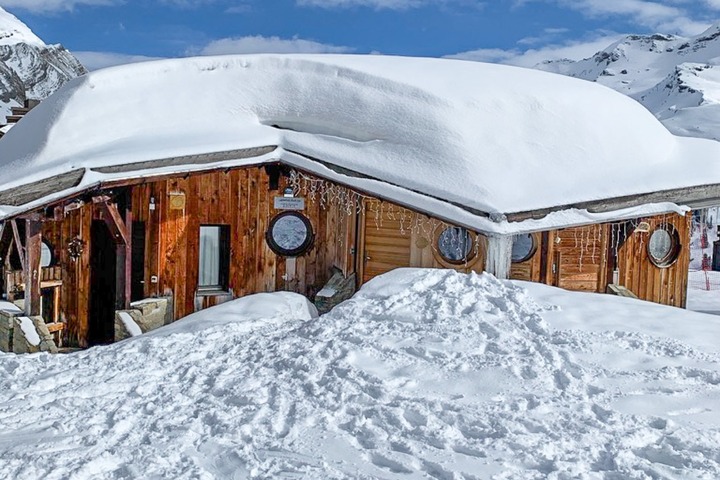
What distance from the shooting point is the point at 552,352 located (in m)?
5.38

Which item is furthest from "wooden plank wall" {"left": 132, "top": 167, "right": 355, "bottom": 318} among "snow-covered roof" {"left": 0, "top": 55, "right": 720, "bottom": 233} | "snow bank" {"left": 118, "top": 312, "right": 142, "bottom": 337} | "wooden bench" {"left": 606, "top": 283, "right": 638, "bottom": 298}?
"wooden bench" {"left": 606, "top": 283, "right": 638, "bottom": 298}

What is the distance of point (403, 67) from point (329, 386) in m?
9.66

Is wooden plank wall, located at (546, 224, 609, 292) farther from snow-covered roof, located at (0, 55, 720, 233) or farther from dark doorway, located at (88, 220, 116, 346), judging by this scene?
dark doorway, located at (88, 220, 116, 346)

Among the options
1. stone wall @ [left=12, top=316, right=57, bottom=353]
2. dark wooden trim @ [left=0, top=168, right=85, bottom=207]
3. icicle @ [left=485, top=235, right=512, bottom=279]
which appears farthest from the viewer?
icicle @ [left=485, top=235, right=512, bottom=279]

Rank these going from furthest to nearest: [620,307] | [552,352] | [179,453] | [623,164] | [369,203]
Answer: [623,164] → [369,203] → [620,307] → [552,352] → [179,453]

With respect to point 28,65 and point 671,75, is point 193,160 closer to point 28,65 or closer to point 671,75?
point 28,65

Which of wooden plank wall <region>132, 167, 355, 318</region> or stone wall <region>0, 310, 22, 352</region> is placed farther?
wooden plank wall <region>132, 167, 355, 318</region>

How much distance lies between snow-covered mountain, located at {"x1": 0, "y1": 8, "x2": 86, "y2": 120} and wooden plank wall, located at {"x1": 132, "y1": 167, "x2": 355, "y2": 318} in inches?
2247

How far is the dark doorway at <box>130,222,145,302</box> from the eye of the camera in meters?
9.80

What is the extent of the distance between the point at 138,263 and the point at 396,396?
267 inches

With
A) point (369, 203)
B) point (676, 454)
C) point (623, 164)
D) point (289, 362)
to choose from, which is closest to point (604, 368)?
point (676, 454)

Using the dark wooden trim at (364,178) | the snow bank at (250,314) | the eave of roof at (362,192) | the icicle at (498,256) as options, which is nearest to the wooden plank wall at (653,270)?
the eave of roof at (362,192)

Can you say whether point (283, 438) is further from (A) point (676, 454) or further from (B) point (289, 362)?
(A) point (676, 454)

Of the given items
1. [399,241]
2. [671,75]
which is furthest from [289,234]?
[671,75]
